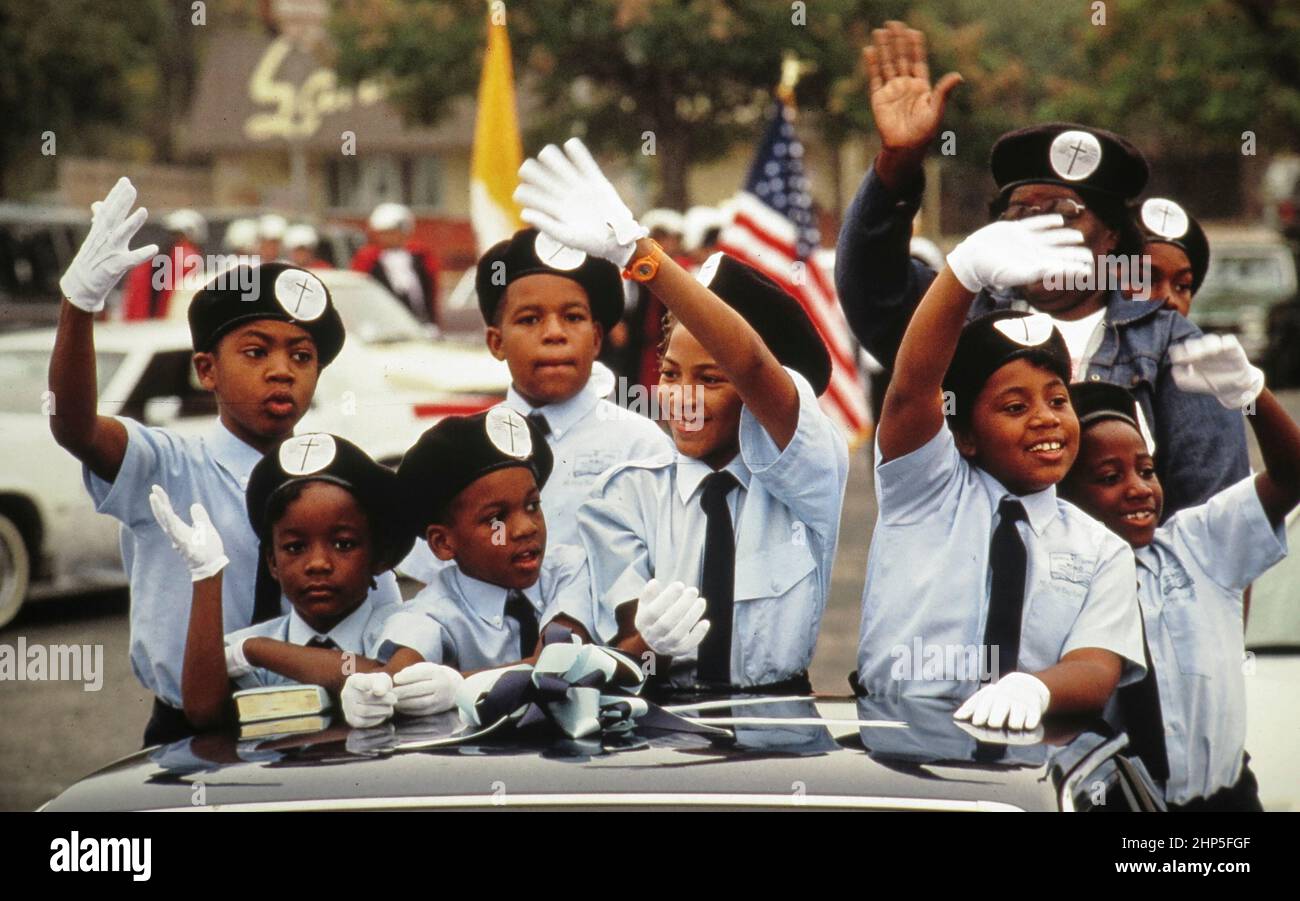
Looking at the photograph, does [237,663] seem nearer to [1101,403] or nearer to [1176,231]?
[1101,403]

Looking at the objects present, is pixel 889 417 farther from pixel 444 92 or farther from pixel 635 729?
pixel 444 92

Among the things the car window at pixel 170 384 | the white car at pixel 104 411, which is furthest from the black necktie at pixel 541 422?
the car window at pixel 170 384

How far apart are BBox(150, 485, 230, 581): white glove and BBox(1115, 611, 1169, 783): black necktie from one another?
5.50ft

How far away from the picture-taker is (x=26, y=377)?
970 cm

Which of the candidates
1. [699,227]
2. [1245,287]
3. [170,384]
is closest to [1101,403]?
[170,384]

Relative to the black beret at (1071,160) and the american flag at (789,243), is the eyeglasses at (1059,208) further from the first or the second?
the american flag at (789,243)

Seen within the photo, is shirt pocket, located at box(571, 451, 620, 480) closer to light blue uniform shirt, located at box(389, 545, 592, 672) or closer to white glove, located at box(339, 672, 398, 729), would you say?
light blue uniform shirt, located at box(389, 545, 592, 672)

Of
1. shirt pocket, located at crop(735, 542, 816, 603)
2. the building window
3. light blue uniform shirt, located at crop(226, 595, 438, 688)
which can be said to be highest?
the building window

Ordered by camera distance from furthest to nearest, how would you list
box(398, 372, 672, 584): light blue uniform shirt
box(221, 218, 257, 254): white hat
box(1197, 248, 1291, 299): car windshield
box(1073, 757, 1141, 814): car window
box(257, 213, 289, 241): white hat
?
box(1197, 248, 1291, 299): car windshield → box(221, 218, 257, 254): white hat → box(257, 213, 289, 241): white hat → box(398, 372, 672, 584): light blue uniform shirt → box(1073, 757, 1141, 814): car window

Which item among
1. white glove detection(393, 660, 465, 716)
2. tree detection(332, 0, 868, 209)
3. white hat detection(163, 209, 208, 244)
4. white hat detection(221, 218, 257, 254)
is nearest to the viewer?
white glove detection(393, 660, 465, 716)

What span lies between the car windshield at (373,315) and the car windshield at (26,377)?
2.13m

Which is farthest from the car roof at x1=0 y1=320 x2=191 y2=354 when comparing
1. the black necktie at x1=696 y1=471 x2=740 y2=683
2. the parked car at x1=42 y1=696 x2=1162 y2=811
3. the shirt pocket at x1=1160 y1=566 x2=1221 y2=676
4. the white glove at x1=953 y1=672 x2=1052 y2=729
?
the white glove at x1=953 y1=672 x2=1052 y2=729

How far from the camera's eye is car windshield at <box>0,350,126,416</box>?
9609 mm

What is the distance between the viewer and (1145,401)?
13.5 ft
